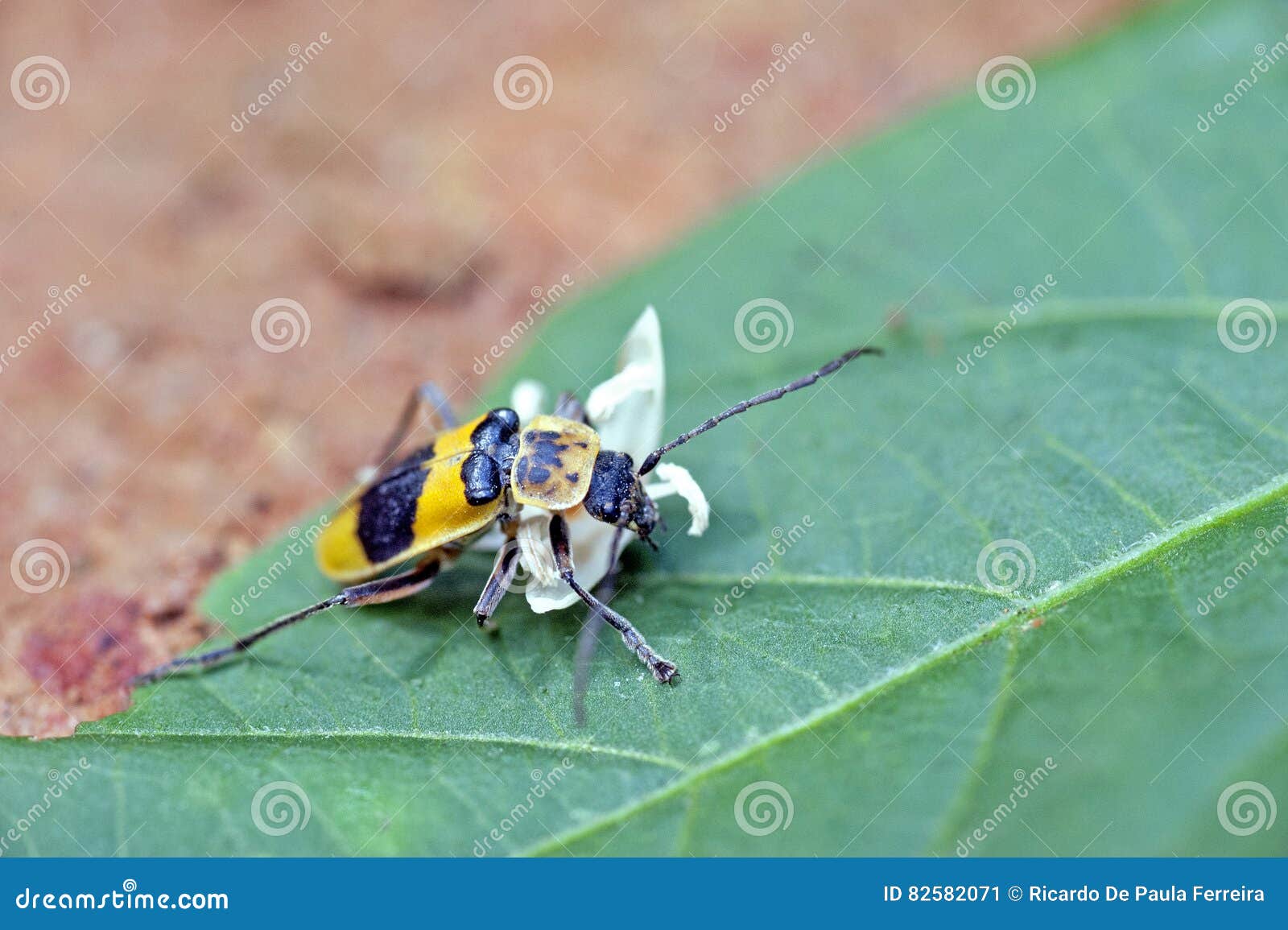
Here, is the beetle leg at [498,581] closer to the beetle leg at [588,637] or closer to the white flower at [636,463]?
the white flower at [636,463]

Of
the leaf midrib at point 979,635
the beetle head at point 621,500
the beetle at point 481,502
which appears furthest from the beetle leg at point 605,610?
the leaf midrib at point 979,635

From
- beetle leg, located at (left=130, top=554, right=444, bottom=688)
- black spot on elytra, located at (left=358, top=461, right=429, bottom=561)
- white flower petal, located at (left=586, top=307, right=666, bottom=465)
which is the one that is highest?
white flower petal, located at (left=586, top=307, right=666, bottom=465)

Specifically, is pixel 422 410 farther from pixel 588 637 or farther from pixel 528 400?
pixel 588 637

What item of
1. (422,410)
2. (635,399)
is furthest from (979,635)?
(422,410)

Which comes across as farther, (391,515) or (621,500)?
(391,515)

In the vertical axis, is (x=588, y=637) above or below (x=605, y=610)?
below

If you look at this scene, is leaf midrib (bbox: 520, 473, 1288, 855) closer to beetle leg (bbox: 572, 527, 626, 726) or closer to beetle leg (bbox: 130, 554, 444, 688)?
beetle leg (bbox: 572, 527, 626, 726)

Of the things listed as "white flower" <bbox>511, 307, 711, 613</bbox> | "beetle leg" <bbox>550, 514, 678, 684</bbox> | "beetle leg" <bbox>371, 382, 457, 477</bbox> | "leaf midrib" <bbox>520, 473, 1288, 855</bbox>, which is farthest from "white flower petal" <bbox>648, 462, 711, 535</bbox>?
"beetle leg" <bbox>371, 382, 457, 477</bbox>
